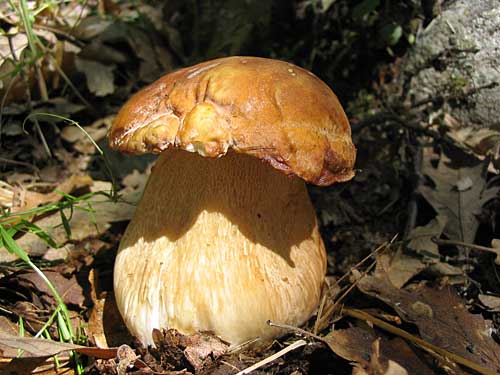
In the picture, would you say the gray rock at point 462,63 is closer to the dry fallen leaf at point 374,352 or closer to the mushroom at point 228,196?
the mushroom at point 228,196

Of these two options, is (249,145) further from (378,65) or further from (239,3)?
(239,3)

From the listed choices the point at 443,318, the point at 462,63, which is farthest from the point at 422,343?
the point at 462,63

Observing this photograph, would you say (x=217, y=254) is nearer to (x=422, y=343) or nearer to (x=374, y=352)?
(x=374, y=352)

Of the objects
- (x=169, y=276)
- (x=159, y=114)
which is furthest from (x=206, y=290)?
(x=159, y=114)

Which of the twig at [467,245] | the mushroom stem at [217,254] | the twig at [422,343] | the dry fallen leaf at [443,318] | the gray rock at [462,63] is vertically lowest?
the dry fallen leaf at [443,318]

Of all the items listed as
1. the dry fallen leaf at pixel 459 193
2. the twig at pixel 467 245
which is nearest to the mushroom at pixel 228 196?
the twig at pixel 467 245
